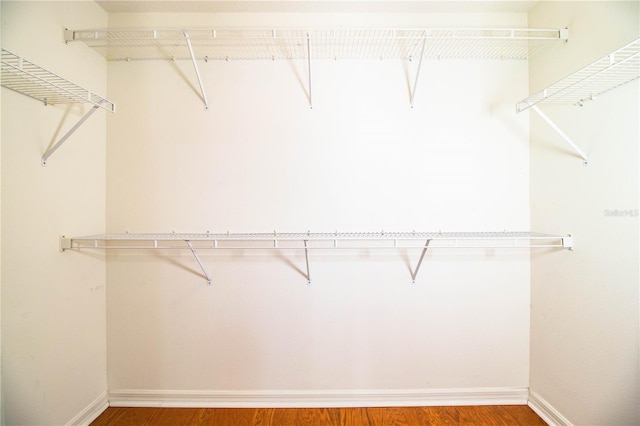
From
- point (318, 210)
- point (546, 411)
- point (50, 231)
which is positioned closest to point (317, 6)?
point (318, 210)

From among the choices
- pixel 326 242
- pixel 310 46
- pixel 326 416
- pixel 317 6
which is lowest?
pixel 326 416

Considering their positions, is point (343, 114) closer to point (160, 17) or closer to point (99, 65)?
point (160, 17)

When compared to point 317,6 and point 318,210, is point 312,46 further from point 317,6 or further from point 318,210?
point 318,210

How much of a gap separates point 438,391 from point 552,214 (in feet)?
4.09

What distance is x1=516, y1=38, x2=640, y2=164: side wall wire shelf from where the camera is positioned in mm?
1000

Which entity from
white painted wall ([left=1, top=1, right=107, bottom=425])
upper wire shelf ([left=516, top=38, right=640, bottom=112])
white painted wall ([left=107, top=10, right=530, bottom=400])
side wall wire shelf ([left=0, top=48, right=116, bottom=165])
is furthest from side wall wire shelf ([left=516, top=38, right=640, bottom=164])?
white painted wall ([left=1, top=1, right=107, bottom=425])

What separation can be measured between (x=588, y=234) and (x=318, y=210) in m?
1.38

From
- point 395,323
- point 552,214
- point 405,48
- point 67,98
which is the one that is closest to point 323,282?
point 395,323

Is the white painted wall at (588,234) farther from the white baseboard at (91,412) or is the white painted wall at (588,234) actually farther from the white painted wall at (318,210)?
the white baseboard at (91,412)

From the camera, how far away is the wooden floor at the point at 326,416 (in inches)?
53.9

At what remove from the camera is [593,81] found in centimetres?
111

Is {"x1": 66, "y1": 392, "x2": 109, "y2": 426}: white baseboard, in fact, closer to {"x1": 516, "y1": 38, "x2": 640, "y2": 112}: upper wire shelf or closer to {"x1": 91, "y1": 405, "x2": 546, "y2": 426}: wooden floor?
{"x1": 91, "y1": 405, "x2": 546, "y2": 426}: wooden floor

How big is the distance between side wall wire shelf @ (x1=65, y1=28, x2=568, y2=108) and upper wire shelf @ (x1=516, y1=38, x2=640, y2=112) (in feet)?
1.46

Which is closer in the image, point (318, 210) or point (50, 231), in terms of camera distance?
point (50, 231)
